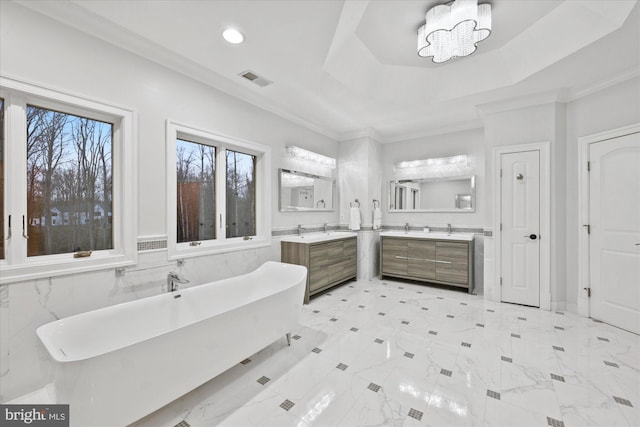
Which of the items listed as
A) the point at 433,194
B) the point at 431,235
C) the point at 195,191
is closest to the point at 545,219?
the point at 431,235

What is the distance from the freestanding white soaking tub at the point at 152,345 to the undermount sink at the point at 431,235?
99.7 inches

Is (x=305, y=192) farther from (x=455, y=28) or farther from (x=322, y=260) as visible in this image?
(x=455, y=28)

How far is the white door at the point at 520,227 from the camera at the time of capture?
347 cm

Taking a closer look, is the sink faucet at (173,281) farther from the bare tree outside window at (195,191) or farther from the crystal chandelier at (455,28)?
the crystal chandelier at (455,28)

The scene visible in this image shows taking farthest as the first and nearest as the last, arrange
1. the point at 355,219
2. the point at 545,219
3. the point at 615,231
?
1. the point at 355,219
2. the point at 545,219
3. the point at 615,231

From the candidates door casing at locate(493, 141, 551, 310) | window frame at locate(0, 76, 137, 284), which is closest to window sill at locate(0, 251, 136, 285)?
window frame at locate(0, 76, 137, 284)

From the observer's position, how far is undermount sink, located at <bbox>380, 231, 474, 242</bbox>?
419 centimetres

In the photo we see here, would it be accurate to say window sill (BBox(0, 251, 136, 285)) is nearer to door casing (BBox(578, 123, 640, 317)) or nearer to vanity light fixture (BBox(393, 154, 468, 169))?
vanity light fixture (BBox(393, 154, 468, 169))

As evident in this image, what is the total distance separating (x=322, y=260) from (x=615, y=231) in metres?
3.37

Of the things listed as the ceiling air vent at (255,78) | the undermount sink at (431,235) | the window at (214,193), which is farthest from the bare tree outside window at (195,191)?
the undermount sink at (431,235)

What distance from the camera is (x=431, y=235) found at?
4.50 meters

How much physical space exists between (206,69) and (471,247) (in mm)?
4200

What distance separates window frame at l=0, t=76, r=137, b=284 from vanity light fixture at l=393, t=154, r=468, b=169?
4.20 meters

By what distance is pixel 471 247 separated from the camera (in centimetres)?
410
